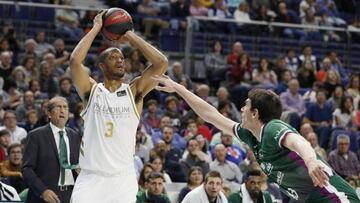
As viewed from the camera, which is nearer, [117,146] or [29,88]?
[117,146]

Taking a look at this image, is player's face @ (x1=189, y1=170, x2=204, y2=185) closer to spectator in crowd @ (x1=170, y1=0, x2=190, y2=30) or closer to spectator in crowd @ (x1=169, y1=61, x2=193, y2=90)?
spectator in crowd @ (x1=169, y1=61, x2=193, y2=90)

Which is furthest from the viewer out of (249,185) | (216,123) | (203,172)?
(203,172)

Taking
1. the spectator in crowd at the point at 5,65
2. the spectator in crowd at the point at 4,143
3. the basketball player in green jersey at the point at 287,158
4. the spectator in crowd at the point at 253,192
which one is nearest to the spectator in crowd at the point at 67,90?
the spectator in crowd at the point at 5,65

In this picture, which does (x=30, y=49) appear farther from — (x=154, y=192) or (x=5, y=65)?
(x=154, y=192)

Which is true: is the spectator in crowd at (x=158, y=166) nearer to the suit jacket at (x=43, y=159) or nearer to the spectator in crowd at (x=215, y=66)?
the suit jacket at (x=43, y=159)

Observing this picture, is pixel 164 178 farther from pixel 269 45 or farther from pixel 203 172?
pixel 269 45

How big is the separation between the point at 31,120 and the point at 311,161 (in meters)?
9.42

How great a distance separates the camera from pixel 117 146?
335 inches

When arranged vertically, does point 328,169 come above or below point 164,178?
above

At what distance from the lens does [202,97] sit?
59.7 ft

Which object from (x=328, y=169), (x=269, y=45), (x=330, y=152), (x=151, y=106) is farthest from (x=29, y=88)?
(x=328, y=169)

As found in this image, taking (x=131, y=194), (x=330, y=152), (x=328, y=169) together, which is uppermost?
(x=328, y=169)

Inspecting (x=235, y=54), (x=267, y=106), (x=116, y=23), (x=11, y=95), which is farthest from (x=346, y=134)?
(x=267, y=106)

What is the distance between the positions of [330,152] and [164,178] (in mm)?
4097
